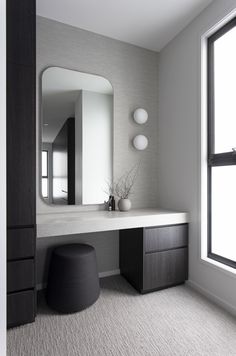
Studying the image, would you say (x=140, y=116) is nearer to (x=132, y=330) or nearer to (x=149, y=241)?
(x=149, y=241)

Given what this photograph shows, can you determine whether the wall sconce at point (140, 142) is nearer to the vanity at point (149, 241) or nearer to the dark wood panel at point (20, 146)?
the vanity at point (149, 241)

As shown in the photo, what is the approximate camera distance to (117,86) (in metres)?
2.58

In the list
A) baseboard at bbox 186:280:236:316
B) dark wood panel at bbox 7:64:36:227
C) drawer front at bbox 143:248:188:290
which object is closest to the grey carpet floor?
→ baseboard at bbox 186:280:236:316

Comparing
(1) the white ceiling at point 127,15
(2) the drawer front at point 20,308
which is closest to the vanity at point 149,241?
(2) the drawer front at point 20,308

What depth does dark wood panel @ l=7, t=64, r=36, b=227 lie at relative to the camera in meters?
1.61

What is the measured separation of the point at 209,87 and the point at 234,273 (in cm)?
175

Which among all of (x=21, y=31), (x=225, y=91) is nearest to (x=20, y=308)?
(x=21, y=31)

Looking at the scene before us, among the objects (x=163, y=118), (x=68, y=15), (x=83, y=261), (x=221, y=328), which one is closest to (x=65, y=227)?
(x=83, y=261)

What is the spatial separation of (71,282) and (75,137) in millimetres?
1431

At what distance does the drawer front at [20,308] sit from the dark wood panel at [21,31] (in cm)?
176

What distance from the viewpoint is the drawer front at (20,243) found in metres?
1.59

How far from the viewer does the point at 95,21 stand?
2.26 meters

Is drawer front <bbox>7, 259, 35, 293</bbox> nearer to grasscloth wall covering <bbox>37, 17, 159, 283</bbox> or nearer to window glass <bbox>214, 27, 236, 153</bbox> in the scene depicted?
grasscloth wall covering <bbox>37, 17, 159, 283</bbox>

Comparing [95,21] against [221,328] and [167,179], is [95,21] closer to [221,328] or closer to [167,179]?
[167,179]
